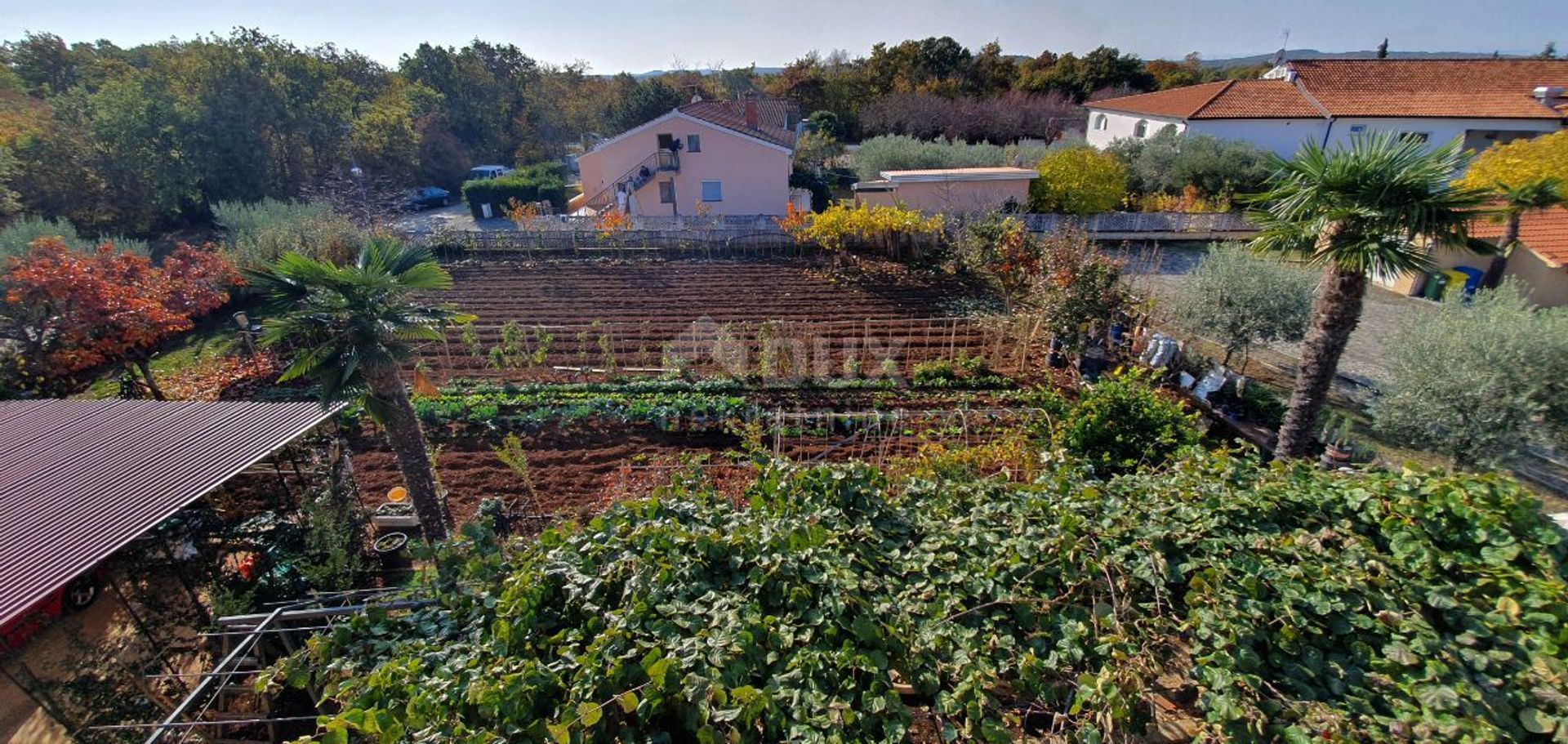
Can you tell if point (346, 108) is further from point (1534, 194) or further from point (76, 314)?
point (1534, 194)

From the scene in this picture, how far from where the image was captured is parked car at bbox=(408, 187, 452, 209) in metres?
34.6

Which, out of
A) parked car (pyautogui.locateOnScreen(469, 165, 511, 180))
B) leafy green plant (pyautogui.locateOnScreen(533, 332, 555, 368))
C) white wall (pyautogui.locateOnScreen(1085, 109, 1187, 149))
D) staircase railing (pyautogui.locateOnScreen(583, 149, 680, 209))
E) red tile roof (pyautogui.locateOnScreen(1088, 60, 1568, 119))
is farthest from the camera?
parked car (pyautogui.locateOnScreen(469, 165, 511, 180))

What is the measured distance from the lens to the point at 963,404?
10.4 meters

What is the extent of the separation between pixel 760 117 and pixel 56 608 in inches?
1279

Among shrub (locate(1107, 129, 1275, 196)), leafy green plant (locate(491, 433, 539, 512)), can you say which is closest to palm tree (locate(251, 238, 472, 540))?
leafy green plant (locate(491, 433, 539, 512))

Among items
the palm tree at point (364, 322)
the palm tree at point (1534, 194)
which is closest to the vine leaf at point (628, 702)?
the palm tree at point (364, 322)

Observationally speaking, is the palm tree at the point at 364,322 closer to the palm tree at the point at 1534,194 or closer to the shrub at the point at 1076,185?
the palm tree at the point at 1534,194

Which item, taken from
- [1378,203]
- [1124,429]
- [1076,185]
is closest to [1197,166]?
[1076,185]

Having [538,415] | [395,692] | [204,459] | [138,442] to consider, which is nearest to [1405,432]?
[395,692]

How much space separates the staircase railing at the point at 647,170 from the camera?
27.1 m

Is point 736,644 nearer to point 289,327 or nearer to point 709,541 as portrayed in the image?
point 709,541

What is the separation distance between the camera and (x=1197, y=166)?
83.7ft

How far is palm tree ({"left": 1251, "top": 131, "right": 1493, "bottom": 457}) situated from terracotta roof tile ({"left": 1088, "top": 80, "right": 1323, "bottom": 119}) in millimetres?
26754

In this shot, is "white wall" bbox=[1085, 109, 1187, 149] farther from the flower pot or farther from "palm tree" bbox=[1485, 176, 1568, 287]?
the flower pot
